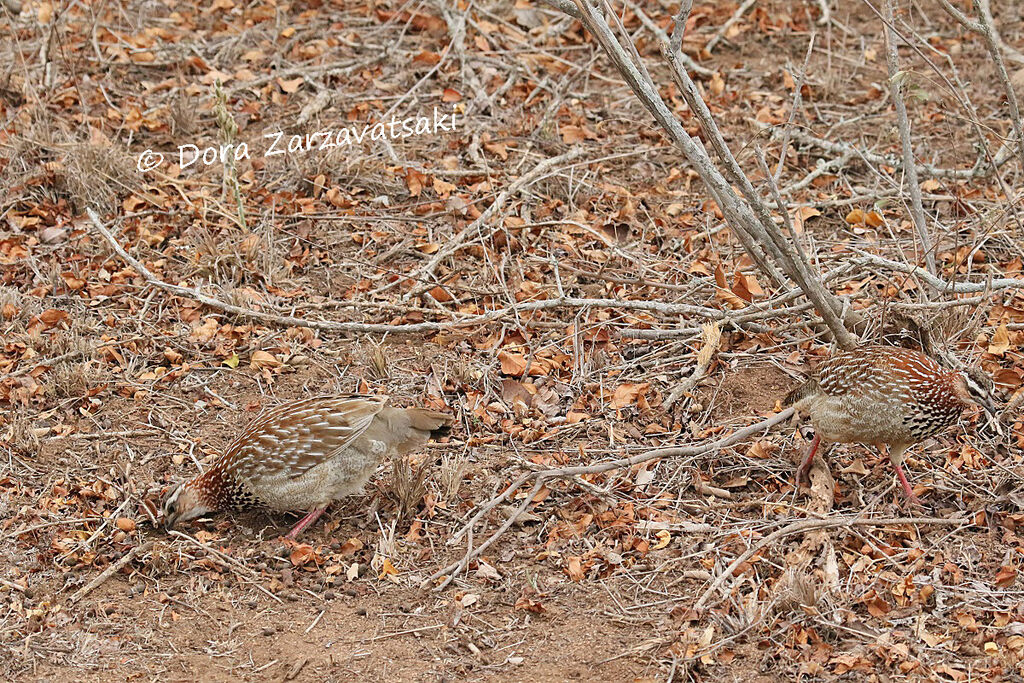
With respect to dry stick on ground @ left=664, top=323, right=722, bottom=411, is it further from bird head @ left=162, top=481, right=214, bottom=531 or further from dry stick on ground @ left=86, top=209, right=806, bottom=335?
bird head @ left=162, top=481, right=214, bottom=531

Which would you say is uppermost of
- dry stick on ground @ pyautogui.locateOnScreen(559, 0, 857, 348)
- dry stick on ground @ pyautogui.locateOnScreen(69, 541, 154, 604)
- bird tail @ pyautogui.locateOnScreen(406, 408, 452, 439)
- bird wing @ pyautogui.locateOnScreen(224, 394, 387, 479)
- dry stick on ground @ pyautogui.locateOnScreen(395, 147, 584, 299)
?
dry stick on ground @ pyautogui.locateOnScreen(559, 0, 857, 348)

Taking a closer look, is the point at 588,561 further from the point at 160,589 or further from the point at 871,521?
the point at 160,589

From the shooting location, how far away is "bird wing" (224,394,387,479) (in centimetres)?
591

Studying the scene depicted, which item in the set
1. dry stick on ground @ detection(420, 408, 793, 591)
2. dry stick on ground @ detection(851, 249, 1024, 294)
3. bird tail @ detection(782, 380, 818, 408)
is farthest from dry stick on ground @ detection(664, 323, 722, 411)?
dry stick on ground @ detection(851, 249, 1024, 294)

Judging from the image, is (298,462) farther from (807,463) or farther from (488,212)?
(488,212)

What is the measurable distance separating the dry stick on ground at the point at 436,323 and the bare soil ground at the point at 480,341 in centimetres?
6

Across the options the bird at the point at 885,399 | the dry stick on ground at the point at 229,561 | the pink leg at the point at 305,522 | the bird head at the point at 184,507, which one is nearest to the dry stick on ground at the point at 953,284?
the bird at the point at 885,399

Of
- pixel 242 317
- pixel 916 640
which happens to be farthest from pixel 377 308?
pixel 916 640

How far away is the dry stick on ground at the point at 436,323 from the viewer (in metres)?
7.02

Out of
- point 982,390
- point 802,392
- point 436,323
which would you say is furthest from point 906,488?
point 436,323

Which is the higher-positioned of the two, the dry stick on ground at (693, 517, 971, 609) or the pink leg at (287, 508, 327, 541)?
the pink leg at (287, 508, 327, 541)

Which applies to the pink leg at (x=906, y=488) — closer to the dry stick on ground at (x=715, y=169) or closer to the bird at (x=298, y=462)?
the dry stick on ground at (x=715, y=169)

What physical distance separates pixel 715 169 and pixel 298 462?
2.72 meters

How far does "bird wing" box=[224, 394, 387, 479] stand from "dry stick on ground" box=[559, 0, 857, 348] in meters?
2.13
